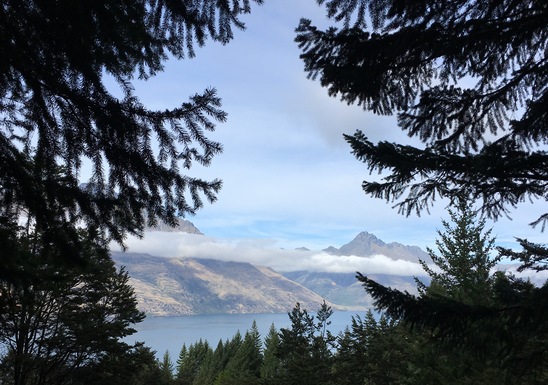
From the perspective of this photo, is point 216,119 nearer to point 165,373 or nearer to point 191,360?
point 165,373

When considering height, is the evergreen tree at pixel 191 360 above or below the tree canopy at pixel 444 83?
below

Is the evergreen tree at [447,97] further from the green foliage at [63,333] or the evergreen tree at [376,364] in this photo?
the evergreen tree at [376,364]

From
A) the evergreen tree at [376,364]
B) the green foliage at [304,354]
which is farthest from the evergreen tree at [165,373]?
the evergreen tree at [376,364]

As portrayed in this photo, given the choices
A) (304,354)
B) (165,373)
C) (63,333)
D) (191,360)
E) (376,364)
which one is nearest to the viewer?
(63,333)

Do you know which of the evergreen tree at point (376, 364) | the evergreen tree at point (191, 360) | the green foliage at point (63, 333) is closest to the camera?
the green foliage at point (63, 333)

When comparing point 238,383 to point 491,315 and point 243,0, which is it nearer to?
point 491,315

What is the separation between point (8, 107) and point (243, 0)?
2595 millimetres

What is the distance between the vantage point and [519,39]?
436cm

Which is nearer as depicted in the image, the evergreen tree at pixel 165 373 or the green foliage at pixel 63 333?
the green foliage at pixel 63 333

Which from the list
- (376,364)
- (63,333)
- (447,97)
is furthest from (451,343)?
(376,364)

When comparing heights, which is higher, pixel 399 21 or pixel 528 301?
pixel 399 21

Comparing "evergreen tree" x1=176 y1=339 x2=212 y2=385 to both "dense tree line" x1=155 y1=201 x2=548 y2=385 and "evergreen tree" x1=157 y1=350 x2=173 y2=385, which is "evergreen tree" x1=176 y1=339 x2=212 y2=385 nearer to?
"evergreen tree" x1=157 y1=350 x2=173 y2=385

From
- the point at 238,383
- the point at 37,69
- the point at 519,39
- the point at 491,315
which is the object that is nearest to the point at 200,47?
the point at 37,69

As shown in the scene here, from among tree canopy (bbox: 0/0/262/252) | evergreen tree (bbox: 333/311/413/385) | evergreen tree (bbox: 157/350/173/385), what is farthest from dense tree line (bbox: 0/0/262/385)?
evergreen tree (bbox: 333/311/413/385)
